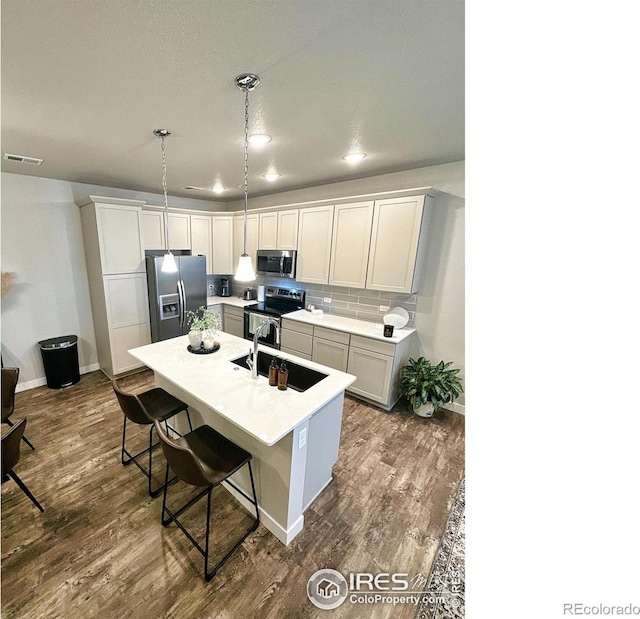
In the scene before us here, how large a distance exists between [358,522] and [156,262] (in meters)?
3.58

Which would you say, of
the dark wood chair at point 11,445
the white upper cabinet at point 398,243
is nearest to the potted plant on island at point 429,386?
the white upper cabinet at point 398,243

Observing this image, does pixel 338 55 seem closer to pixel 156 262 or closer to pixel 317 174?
pixel 317 174

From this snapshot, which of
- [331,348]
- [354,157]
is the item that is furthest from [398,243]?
[331,348]

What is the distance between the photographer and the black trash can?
323cm

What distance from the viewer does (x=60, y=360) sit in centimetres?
327

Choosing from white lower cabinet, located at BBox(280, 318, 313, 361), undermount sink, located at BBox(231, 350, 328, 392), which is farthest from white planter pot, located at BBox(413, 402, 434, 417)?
undermount sink, located at BBox(231, 350, 328, 392)

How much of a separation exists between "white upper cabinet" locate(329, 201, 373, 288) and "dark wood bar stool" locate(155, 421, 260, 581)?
7.34 feet

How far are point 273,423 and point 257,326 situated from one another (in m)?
2.73

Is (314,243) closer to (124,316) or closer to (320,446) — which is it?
(320,446)

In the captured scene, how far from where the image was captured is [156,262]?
348 centimetres

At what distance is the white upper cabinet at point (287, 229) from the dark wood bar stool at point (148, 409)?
8.04 feet

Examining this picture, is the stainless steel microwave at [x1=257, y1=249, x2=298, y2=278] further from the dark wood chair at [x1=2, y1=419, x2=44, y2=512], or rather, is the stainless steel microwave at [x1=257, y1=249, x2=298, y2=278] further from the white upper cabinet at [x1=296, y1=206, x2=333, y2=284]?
the dark wood chair at [x1=2, y1=419, x2=44, y2=512]
